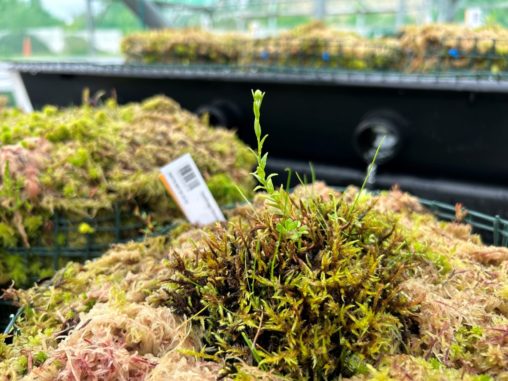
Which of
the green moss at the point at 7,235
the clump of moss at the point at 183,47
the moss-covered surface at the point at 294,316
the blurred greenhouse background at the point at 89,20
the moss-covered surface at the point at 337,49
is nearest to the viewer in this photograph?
the moss-covered surface at the point at 294,316

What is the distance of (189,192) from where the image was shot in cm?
137

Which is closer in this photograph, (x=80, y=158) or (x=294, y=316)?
(x=294, y=316)

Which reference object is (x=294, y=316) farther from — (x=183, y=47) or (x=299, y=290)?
(x=183, y=47)

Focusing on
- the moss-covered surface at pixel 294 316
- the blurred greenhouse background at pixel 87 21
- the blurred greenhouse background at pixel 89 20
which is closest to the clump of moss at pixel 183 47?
the blurred greenhouse background at pixel 87 21

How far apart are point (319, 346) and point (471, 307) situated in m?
0.28

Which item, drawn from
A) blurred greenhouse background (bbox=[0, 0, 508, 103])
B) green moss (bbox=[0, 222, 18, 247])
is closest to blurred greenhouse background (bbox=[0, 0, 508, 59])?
blurred greenhouse background (bbox=[0, 0, 508, 103])

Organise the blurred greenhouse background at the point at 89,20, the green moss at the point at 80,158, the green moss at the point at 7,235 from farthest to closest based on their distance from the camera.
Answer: the blurred greenhouse background at the point at 89,20 < the green moss at the point at 80,158 < the green moss at the point at 7,235

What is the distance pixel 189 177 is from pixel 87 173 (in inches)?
10.9

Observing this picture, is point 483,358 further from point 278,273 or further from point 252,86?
point 252,86

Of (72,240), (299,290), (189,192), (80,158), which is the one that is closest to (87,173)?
(80,158)

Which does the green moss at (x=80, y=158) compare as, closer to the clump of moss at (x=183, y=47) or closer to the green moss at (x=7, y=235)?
the green moss at (x=7, y=235)

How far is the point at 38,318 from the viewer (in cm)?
100

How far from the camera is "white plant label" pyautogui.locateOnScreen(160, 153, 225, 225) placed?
4.46 feet

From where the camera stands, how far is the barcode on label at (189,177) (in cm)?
138
